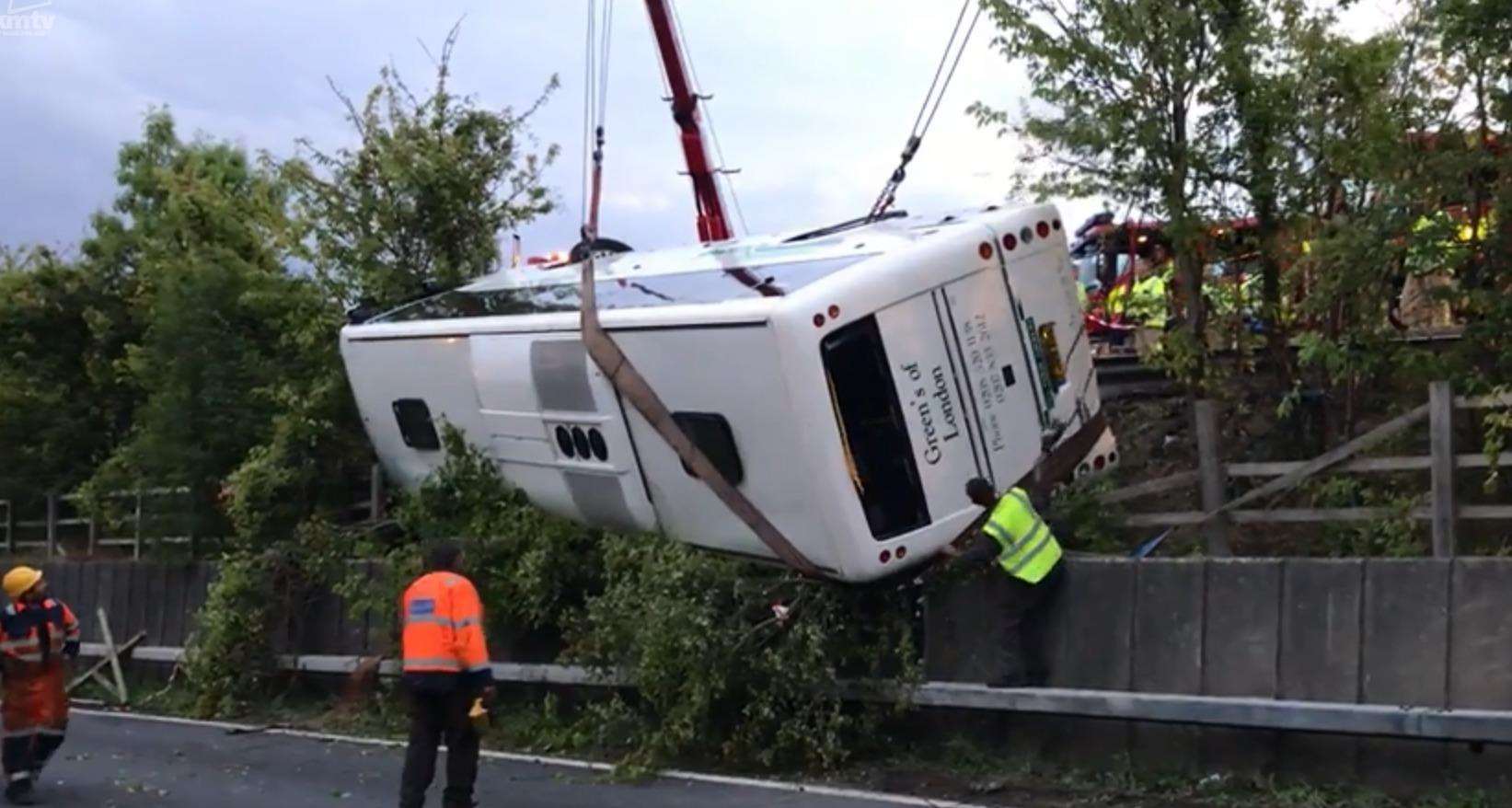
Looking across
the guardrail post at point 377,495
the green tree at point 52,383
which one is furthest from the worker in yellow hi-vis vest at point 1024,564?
the green tree at point 52,383

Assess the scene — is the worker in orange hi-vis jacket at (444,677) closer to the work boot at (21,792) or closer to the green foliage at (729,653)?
the green foliage at (729,653)

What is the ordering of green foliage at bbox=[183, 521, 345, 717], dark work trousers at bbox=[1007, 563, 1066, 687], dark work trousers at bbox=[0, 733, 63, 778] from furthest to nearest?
1. green foliage at bbox=[183, 521, 345, 717]
2. dark work trousers at bbox=[0, 733, 63, 778]
3. dark work trousers at bbox=[1007, 563, 1066, 687]

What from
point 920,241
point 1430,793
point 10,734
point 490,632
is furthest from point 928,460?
point 10,734

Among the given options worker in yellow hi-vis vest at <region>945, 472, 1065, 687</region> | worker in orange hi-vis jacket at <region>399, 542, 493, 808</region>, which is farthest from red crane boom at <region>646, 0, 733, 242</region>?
worker in orange hi-vis jacket at <region>399, 542, 493, 808</region>

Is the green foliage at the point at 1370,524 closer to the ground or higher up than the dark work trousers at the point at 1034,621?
higher up

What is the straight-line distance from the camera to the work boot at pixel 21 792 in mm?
Result: 10883

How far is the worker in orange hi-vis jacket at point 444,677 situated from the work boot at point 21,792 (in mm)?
3566

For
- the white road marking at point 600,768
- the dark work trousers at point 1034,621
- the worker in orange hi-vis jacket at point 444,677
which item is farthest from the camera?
the dark work trousers at point 1034,621

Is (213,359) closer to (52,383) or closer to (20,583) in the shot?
(52,383)

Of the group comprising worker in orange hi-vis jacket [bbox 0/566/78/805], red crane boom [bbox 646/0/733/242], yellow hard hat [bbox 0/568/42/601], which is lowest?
worker in orange hi-vis jacket [bbox 0/566/78/805]

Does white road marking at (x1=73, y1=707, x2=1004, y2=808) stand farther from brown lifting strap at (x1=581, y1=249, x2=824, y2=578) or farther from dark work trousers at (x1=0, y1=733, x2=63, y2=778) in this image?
dark work trousers at (x1=0, y1=733, x2=63, y2=778)

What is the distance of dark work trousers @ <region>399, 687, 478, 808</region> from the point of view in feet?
28.6

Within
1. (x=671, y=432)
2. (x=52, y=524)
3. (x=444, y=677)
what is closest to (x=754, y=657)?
(x=671, y=432)

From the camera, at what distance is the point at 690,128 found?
77.4 feet
